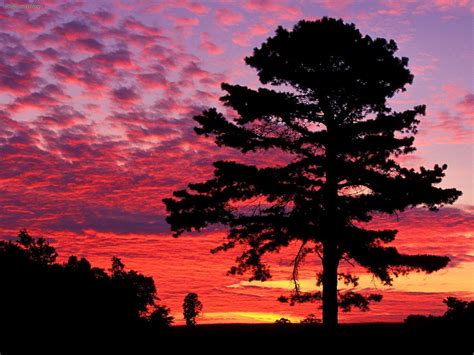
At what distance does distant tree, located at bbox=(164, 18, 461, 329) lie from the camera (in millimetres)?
23453

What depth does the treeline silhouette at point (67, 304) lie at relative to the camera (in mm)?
21281

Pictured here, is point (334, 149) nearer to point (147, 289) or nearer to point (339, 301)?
point (339, 301)

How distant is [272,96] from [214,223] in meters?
5.50

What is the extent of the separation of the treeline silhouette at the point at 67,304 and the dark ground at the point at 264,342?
353mm

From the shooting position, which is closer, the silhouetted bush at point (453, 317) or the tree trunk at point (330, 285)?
the silhouetted bush at point (453, 317)

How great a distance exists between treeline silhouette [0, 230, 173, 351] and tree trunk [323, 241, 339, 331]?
706 centimetres

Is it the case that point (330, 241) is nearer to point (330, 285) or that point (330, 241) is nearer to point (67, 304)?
point (330, 285)

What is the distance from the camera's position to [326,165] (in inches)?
921

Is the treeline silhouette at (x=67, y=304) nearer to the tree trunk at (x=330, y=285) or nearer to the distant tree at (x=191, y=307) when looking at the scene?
the tree trunk at (x=330, y=285)

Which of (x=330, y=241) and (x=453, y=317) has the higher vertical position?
(x=330, y=241)

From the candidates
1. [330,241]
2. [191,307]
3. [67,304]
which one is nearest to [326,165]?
[330,241]

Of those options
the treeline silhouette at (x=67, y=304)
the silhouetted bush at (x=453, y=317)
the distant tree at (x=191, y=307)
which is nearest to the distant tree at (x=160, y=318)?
the treeline silhouette at (x=67, y=304)

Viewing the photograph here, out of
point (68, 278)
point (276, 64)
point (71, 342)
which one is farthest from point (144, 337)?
point (276, 64)

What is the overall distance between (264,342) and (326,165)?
23.6 ft
